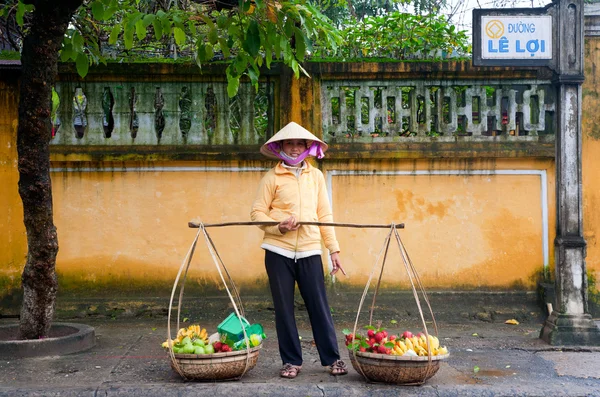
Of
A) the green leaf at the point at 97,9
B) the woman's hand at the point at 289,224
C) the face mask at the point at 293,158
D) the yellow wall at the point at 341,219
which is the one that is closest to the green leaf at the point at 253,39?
the face mask at the point at 293,158

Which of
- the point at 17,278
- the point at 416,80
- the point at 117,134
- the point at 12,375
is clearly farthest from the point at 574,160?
the point at 17,278

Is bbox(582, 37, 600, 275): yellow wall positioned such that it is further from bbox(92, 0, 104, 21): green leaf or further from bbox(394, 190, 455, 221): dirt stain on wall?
bbox(92, 0, 104, 21): green leaf

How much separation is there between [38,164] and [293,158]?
2096 mm

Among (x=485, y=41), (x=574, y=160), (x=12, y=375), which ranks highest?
(x=485, y=41)

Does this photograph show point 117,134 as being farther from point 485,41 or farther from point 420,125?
point 485,41

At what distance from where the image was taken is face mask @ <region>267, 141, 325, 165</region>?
557cm

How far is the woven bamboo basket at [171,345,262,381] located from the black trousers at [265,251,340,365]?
37 cm

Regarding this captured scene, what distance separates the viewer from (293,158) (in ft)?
18.3

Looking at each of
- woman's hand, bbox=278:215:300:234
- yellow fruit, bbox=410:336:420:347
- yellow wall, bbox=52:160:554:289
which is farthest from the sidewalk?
woman's hand, bbox=278:215:300:234

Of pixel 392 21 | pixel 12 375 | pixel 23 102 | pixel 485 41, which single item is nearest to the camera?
pixel 12 375

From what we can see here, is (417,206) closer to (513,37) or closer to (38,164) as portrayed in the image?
(513,37)

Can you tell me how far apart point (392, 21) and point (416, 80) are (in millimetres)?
767

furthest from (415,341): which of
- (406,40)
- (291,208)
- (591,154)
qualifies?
(406,40)

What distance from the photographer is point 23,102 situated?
19.9 ft
